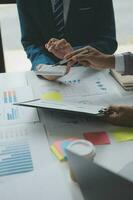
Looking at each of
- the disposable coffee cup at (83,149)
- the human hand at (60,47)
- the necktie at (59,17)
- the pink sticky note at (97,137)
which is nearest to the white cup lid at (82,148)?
the disposable coffee cup at (83,149)

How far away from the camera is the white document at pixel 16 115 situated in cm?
120

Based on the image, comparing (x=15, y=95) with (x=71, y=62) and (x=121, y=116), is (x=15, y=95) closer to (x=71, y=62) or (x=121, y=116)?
(x=71, y=62)

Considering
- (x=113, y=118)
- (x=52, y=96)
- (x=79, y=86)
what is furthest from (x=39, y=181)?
(x=79, y=86)

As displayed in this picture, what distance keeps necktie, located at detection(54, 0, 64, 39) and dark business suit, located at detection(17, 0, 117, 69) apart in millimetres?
25

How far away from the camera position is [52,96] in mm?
1365

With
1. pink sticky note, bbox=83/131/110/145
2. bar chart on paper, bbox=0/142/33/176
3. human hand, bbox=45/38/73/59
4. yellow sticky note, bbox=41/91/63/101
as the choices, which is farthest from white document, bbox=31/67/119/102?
bar chart on paper, bbox=0/142/33/176

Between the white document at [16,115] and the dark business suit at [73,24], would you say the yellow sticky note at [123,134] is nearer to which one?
the white document at [16,115]

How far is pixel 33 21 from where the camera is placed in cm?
189

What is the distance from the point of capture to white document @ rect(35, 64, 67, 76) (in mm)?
1491

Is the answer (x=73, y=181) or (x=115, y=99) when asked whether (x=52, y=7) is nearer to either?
(x=115, y=99)

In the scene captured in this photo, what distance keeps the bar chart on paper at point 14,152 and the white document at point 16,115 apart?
5 centimetres

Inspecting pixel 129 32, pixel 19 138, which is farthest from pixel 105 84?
pixel 129 32

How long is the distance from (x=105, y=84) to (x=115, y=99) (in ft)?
0.55

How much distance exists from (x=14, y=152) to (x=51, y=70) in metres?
0.59
